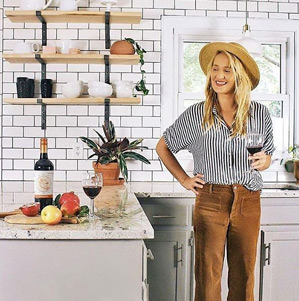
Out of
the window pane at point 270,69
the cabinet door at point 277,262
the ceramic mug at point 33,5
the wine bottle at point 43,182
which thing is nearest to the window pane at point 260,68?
the window pane at point 270,69

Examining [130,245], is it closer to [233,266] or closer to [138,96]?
[233,266]

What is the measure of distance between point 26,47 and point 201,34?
140cm

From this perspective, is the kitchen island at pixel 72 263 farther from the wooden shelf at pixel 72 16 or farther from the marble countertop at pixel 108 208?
the wooden shelf at pixel 72 16

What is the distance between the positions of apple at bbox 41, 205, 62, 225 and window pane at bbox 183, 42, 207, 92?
252 cm

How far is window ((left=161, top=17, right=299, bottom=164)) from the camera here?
4605mm

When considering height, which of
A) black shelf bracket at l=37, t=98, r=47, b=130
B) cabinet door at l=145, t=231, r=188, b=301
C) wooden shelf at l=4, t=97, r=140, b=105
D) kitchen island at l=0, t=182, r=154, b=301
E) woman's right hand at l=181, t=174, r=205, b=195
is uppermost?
wooden shelf at l=4, t=97, r=140, b=105

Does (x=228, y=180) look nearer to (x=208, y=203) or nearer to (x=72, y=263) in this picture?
(x=208, y=203)

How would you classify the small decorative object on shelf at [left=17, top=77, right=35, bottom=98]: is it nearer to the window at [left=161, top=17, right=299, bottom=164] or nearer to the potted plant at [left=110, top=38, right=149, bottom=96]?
the potted plant at [left=110, top=38, right=149, bottom=96]

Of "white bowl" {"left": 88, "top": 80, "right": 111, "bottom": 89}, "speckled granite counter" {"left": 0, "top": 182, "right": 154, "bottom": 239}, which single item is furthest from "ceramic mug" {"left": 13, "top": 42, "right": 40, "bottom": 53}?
"speckled granite counter" {"left": 0, "top": 182, "right": 154, "bottom": 239}

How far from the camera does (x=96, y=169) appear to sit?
13.6ft

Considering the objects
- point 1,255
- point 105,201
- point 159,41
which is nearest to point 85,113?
point 159,41

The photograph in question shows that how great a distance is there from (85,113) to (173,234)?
132cm

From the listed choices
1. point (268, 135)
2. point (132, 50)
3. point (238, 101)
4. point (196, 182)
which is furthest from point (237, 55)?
point (132, 50)

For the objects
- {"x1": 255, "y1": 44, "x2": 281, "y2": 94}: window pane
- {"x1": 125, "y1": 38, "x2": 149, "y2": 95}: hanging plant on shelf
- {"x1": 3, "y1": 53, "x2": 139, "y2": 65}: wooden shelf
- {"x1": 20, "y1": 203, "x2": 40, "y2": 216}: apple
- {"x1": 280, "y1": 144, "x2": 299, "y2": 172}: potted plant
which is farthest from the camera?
{"x1": 255, "y1": 44, "x2": 281, "y2": 94}: window pane
